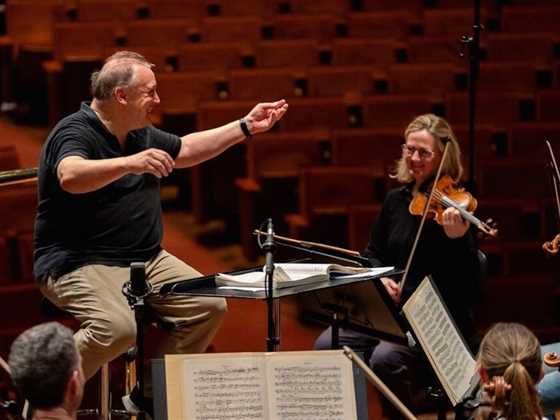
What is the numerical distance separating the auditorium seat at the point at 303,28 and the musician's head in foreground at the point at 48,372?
4.14m

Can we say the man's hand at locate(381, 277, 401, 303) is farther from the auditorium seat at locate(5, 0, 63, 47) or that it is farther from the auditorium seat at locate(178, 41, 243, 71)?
the auditorium seat at locate(5, 0, 63, 47)

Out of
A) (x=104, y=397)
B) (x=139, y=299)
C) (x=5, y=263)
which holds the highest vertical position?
(x=139, y=299)

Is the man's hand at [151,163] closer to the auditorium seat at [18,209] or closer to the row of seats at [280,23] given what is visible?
the auditorium seat at [18,209]

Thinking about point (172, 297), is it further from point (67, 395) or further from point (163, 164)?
point (67, 395)

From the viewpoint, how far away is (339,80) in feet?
16.5

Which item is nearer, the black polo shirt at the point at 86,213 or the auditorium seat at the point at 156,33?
the black polo shirt at the point at 86,213

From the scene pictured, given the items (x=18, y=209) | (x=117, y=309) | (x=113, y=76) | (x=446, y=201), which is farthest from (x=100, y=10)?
(x=117, y=309)

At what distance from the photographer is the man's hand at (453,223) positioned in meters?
2.87

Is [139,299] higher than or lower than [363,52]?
lower

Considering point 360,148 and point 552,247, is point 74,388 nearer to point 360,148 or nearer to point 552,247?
point 552,247

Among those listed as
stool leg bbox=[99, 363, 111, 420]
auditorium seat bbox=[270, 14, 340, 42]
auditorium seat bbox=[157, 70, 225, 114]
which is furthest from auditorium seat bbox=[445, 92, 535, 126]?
stool leg bbox=[99, 363, 111, 420]

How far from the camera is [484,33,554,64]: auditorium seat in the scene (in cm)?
Answer: 548

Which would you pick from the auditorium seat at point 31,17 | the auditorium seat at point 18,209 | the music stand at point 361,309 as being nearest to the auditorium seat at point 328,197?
the auditorium seat at point 18,209

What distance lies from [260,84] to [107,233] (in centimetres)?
229
